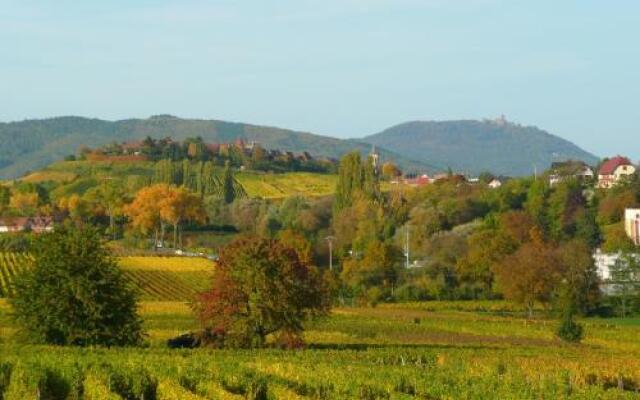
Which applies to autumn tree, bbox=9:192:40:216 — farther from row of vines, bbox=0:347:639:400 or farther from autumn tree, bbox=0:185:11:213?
row of vines, bbox=0:347:639:400

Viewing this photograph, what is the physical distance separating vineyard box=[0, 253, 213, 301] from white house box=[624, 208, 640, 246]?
3929cm

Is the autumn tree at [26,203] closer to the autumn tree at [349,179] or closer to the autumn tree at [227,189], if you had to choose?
the autumn tree at [227,189]

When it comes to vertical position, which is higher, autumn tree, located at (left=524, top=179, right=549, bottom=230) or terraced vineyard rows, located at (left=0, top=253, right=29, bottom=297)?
autumn tree, located at (left=524, top=179, right=549, bottom=230)

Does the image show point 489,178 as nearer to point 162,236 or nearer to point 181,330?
point 162,236

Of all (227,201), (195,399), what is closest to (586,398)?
(195,399)

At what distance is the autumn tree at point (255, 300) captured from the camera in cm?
4750

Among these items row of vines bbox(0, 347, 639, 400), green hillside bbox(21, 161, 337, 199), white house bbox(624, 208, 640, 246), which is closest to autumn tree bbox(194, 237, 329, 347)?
row of vines bbox(0, 347, 639, 400)

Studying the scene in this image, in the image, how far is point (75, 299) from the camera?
46469 millimetres

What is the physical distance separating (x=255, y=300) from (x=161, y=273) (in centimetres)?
4588

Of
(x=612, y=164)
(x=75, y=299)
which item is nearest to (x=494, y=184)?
(x=612, y=164)

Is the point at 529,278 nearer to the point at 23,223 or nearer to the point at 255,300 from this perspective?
the point at 255,300

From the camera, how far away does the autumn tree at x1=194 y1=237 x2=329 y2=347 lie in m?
47.5

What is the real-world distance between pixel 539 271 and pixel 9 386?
54.7 meters

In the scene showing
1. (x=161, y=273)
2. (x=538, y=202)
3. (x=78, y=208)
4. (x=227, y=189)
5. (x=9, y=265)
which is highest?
(x=227, y=189)
